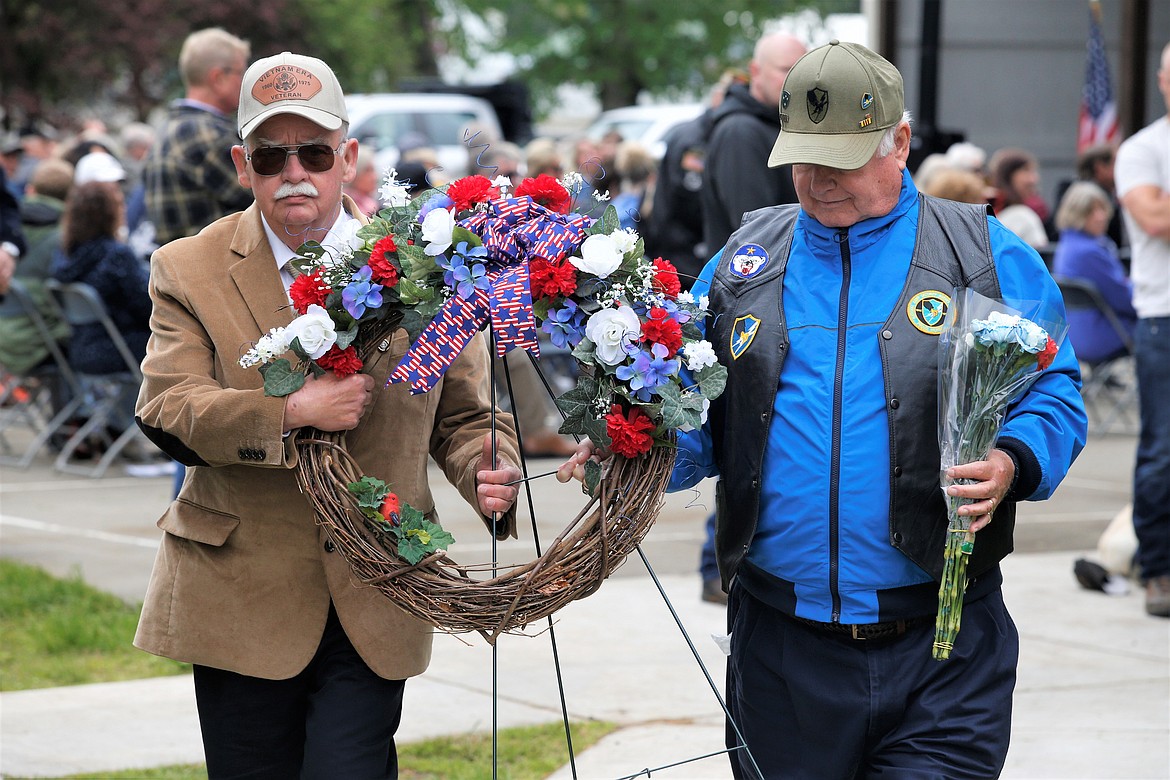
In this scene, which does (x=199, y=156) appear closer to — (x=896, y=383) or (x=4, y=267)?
(x=4, y=267)

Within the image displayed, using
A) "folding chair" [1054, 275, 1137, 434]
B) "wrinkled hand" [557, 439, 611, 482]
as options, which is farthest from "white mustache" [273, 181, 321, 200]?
"folding chair" [1054, 275, 1137, 434]

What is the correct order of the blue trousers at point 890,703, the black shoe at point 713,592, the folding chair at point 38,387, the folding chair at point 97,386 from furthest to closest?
the folding chair at point 38,387
the folding chair at point 97,386
the black shoe at point 713,592
the blue trousers at point 890,703

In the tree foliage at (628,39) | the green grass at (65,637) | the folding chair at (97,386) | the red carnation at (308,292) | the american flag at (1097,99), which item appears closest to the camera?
the red carnation at (308,292)

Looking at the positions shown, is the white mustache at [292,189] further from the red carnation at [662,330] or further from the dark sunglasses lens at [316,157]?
the red carnation at [662,330]

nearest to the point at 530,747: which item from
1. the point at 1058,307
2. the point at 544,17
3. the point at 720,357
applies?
the point at 720,357

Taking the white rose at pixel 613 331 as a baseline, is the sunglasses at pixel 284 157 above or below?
above

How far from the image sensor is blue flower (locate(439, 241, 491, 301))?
291cm

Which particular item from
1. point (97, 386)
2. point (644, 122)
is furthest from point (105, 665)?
point (644, 122)

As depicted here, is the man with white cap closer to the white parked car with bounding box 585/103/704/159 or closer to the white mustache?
the white mustache

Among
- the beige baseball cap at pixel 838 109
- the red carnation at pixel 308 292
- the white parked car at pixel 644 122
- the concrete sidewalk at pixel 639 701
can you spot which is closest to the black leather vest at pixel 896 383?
the beige baseball cap at pixel 838 109

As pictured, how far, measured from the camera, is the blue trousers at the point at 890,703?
3.09 metres

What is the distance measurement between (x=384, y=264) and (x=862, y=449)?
1016 mm

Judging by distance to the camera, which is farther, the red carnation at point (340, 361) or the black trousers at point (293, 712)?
the black trousers at point (293, 712)

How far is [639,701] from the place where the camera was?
216 inches
